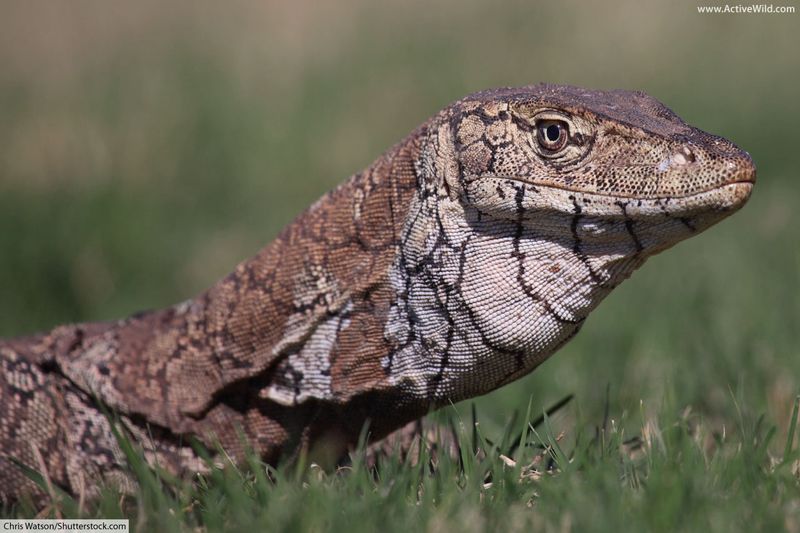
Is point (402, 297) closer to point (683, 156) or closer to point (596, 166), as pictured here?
point (596, 166)

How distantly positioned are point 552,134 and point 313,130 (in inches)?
305

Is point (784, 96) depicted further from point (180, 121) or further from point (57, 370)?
point (57, 370)

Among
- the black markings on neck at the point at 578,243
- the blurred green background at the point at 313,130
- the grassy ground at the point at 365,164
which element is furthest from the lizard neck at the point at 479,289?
the blurred green background at the point at 313,130

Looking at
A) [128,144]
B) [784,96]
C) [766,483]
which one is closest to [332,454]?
[766,483]

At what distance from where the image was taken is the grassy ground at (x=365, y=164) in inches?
145

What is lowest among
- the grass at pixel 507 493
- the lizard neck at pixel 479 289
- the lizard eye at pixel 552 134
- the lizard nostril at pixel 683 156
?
the grass at pixel 507 493

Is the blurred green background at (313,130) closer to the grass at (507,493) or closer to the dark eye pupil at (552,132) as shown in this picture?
the grass at (507,493)

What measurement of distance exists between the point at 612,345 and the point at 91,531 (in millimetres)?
4186

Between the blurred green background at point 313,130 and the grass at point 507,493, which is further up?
the blurred green background at point 313,130

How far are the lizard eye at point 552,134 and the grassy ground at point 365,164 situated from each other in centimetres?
106

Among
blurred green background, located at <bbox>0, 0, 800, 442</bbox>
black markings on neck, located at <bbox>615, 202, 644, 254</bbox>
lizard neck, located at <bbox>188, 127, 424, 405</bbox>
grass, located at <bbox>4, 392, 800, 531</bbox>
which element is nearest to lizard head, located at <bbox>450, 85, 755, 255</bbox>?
black markings on neck, located at <bbox>615, 202, 644, 254</bbox>

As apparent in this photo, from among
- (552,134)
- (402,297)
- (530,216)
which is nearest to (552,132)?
(552,134)

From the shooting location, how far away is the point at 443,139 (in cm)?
424

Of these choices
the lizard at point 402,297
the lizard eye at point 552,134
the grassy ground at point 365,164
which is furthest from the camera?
the lizard eye at point 552,134
